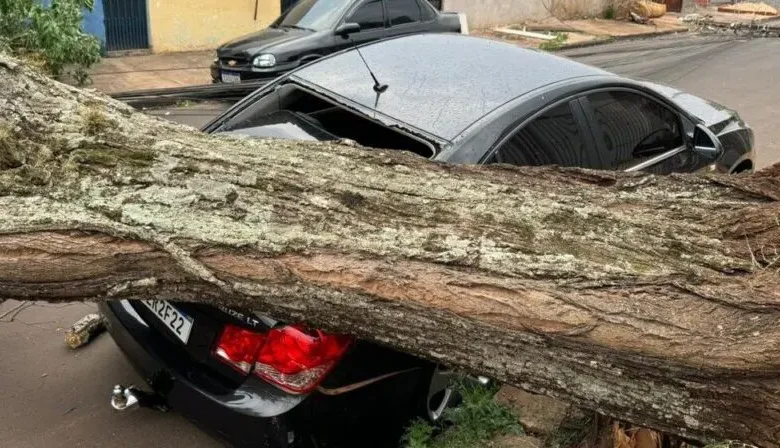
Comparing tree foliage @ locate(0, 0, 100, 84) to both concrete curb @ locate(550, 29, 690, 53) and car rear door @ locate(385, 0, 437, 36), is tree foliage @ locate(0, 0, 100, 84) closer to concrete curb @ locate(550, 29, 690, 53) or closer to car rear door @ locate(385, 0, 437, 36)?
car rear door @ locate(385, 0, 437, 36)

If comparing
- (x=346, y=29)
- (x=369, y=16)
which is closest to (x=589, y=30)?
(x=369, y=16)

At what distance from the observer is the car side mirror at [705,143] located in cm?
488

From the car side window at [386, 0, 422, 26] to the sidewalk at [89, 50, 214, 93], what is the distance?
2.80 m

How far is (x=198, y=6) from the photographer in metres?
12.9

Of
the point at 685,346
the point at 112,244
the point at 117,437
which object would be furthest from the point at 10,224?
the point at 685,346

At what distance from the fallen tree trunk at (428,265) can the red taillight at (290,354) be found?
1.23ft

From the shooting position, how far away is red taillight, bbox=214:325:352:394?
2.73m

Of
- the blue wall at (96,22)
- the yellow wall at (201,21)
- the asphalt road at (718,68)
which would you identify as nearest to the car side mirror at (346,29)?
the yellow wall at (201,21)

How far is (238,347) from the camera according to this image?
9.25 feet

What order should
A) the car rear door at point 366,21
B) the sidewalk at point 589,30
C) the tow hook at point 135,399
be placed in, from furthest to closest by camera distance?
the sidewalk at point 589,30
the car rear door at point 366,21
the tow hook at point 135,399

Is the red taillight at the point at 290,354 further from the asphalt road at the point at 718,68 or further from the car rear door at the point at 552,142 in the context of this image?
the asphalt road at the point at 718,68

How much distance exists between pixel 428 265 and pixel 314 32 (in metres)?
8.26

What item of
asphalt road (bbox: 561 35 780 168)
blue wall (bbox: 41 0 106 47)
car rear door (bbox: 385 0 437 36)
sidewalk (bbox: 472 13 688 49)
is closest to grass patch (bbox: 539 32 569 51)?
sidewalk (bbox: 472 13 688 49)

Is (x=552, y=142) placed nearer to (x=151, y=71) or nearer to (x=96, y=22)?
(x=151, y=71)
